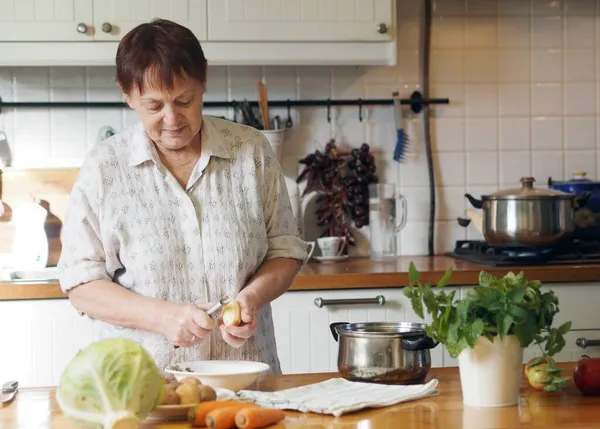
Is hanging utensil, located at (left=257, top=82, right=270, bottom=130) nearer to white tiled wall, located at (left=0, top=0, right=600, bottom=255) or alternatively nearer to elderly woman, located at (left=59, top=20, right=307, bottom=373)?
white tiled wall, located at (left=0, top=0, right=600, bottom=255)

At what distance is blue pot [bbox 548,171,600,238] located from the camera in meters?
3.37

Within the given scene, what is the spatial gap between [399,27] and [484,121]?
1.61 feet

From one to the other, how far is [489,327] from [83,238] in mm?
944

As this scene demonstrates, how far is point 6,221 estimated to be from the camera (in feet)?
11.0

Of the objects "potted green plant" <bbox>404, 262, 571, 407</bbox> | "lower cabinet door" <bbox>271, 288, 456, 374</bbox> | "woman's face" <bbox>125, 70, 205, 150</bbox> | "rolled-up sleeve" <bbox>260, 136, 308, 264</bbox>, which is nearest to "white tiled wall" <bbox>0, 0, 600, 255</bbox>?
"lower cabinet door" <bbox>271, 288, 456, 374</bbox>

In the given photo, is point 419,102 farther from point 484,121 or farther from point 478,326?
point 478,326

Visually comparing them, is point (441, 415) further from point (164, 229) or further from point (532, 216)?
point (532, 216)

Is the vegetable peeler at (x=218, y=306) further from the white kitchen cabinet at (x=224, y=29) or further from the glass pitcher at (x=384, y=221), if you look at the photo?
the glass pitcher at (x=384, y=221)

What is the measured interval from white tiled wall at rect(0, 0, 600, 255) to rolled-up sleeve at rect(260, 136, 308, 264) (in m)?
1.33

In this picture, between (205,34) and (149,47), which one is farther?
(205,34)

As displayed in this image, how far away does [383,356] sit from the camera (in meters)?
1.80

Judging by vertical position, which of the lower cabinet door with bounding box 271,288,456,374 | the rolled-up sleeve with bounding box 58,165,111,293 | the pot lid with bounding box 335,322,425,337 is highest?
the rolled-up sleeve with bounding box 58,165,111,293

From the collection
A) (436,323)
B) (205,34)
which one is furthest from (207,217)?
(205,34)

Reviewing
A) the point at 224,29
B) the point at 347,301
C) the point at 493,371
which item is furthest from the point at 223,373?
the point at 224,29
